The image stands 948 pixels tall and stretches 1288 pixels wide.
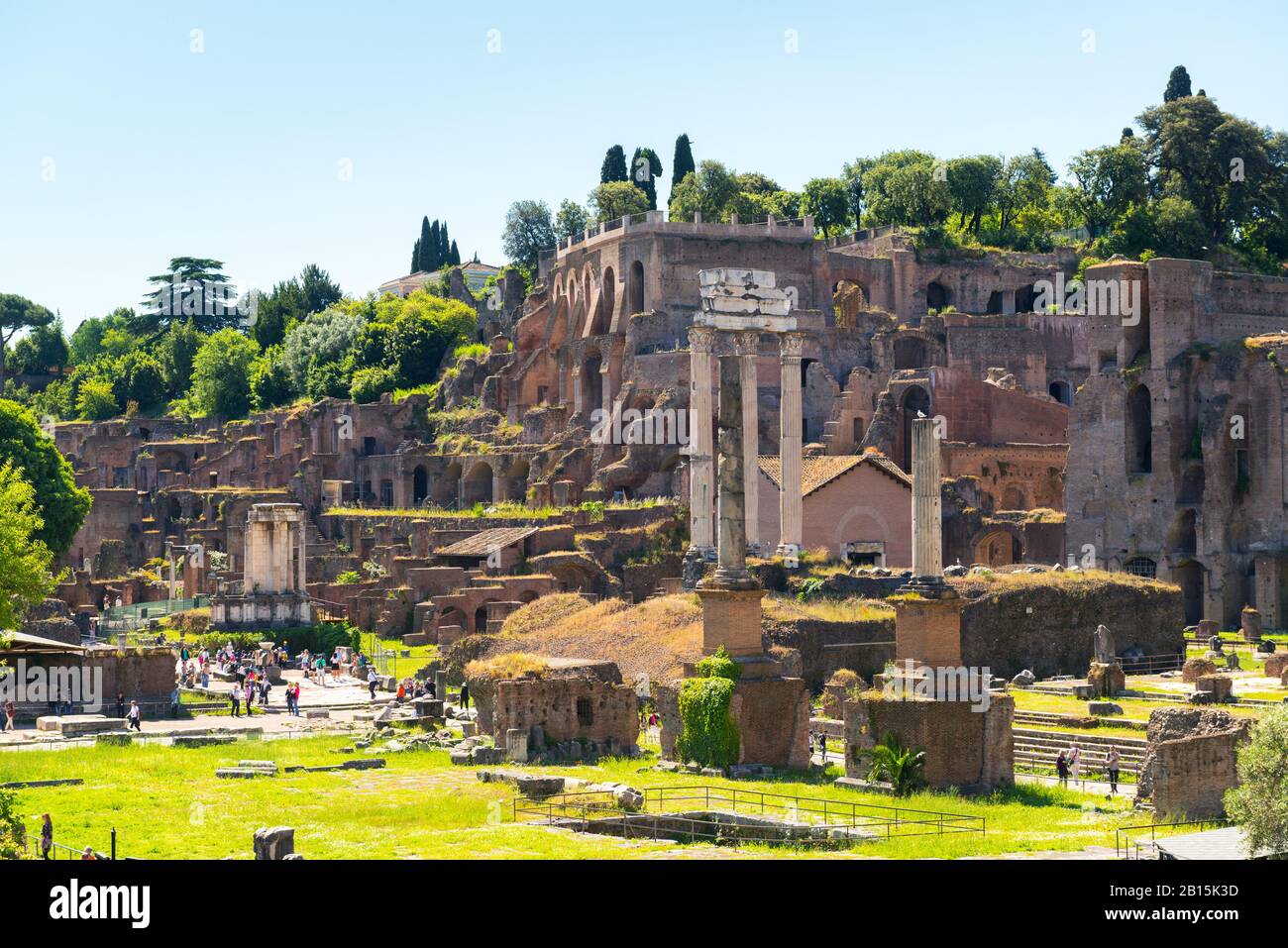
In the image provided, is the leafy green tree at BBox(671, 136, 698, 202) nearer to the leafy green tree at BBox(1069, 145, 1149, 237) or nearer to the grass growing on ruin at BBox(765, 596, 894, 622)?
the leafy green tree at BBox(1069, 145, 1149, 237)

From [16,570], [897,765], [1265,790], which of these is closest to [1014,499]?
[897,765]

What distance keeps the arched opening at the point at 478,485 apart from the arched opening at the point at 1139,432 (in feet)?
84.3

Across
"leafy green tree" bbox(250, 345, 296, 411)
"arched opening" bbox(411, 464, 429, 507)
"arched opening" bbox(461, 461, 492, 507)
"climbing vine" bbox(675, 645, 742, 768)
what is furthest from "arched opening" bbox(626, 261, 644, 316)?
"climbing vine" bbox(675, 645, 742, 768)

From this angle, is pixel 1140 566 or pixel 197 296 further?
pixel 197 296

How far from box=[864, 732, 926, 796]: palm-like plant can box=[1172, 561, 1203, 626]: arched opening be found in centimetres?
3586

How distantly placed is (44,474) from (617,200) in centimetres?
4130

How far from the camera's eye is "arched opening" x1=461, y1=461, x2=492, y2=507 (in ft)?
260

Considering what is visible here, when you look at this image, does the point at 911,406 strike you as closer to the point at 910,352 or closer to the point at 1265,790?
the point at 910,352

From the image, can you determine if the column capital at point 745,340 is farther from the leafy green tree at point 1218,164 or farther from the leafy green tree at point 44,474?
the leafy green tree at point 1218,164

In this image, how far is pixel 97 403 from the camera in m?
111

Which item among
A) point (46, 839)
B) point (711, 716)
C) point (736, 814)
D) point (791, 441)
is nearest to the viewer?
point (46, 839)

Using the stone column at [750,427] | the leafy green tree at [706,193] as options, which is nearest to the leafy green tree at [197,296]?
the leafy green tree at [706,193]

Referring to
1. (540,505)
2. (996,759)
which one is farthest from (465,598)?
(996,759)
